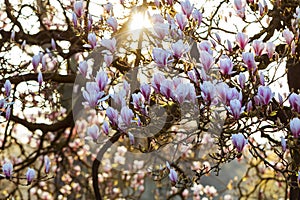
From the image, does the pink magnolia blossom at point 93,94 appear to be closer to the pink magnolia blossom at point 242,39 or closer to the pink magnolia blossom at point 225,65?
the pink magnolia blossom at point 225,65

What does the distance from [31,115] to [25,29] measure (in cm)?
193

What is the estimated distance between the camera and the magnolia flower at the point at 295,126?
8.16 feet

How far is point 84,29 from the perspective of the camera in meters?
3.22

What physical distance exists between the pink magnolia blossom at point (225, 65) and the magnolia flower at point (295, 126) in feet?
1.13

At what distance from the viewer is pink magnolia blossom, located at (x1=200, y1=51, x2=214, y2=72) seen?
2547 mm

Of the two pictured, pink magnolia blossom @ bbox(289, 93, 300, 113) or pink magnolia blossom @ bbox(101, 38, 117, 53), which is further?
pink magnolia blossom @ bbox(101, 38, 117, 53)

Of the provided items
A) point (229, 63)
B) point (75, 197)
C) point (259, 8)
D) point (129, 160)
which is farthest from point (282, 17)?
point (129, 160)

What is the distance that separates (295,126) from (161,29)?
2.45 ft

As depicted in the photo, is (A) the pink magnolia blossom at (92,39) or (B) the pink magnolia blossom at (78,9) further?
(B) the pink magnolia blossom at (78,9)

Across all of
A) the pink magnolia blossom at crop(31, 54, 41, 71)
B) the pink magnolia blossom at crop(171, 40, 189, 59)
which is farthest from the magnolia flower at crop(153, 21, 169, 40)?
the pink magnolia blossom at crop(31, 54, 41, 71)

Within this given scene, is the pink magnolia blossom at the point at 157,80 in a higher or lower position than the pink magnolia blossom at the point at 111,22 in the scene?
lower

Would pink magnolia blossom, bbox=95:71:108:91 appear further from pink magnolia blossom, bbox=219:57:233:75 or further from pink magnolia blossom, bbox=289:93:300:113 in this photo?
pink magnolia blossom, bbox=289:93:300:113

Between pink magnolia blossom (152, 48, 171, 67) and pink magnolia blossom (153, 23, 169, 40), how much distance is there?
0.16 meters

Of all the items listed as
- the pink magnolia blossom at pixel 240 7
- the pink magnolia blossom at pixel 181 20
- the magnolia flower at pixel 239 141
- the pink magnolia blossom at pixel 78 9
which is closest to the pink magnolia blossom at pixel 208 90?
the magnolia flower at pixel 239 141
